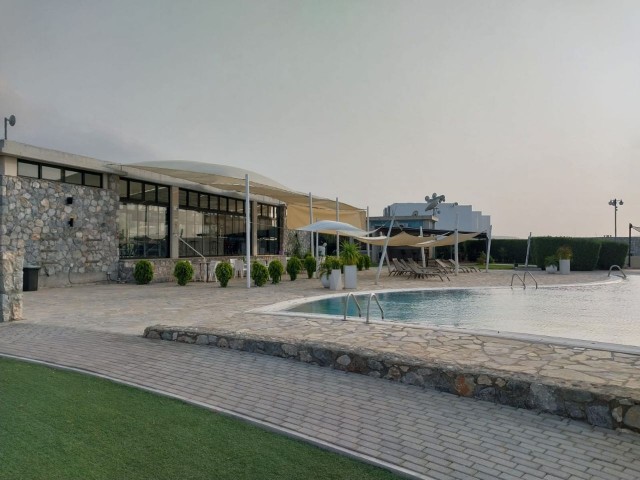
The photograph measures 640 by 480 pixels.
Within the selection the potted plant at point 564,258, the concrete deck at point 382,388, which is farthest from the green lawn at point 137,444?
the potted plant at point 564,258

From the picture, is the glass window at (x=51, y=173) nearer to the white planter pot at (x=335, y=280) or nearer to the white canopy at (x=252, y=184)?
the white canopy at (x=252, y=184)

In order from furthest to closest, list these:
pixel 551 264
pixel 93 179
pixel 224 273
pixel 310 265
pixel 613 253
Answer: pixel 613 253, pixel 551 264, pixel 310 265, pixel 93 179, pixel 224 273

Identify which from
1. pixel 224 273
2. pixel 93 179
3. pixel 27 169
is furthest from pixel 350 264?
pixel 27 169

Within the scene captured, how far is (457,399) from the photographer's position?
4117 mm

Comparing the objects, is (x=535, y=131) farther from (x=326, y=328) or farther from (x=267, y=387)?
(x=267, y=387)

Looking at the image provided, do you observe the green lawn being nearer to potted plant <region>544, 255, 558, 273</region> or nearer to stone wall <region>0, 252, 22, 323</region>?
stone wall <region>0, 252, 22, 323</region>

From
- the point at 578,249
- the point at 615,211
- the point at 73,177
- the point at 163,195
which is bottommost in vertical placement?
the point at 578,249

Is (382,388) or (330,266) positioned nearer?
(382,388)

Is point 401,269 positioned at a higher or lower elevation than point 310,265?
lower

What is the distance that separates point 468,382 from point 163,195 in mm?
15220

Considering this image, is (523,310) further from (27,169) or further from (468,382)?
(27,169)

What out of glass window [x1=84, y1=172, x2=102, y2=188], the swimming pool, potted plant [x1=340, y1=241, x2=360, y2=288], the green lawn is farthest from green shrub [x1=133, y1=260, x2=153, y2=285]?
the green lawn

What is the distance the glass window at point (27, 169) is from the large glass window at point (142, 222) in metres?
2.85

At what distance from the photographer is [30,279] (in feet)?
41.3
